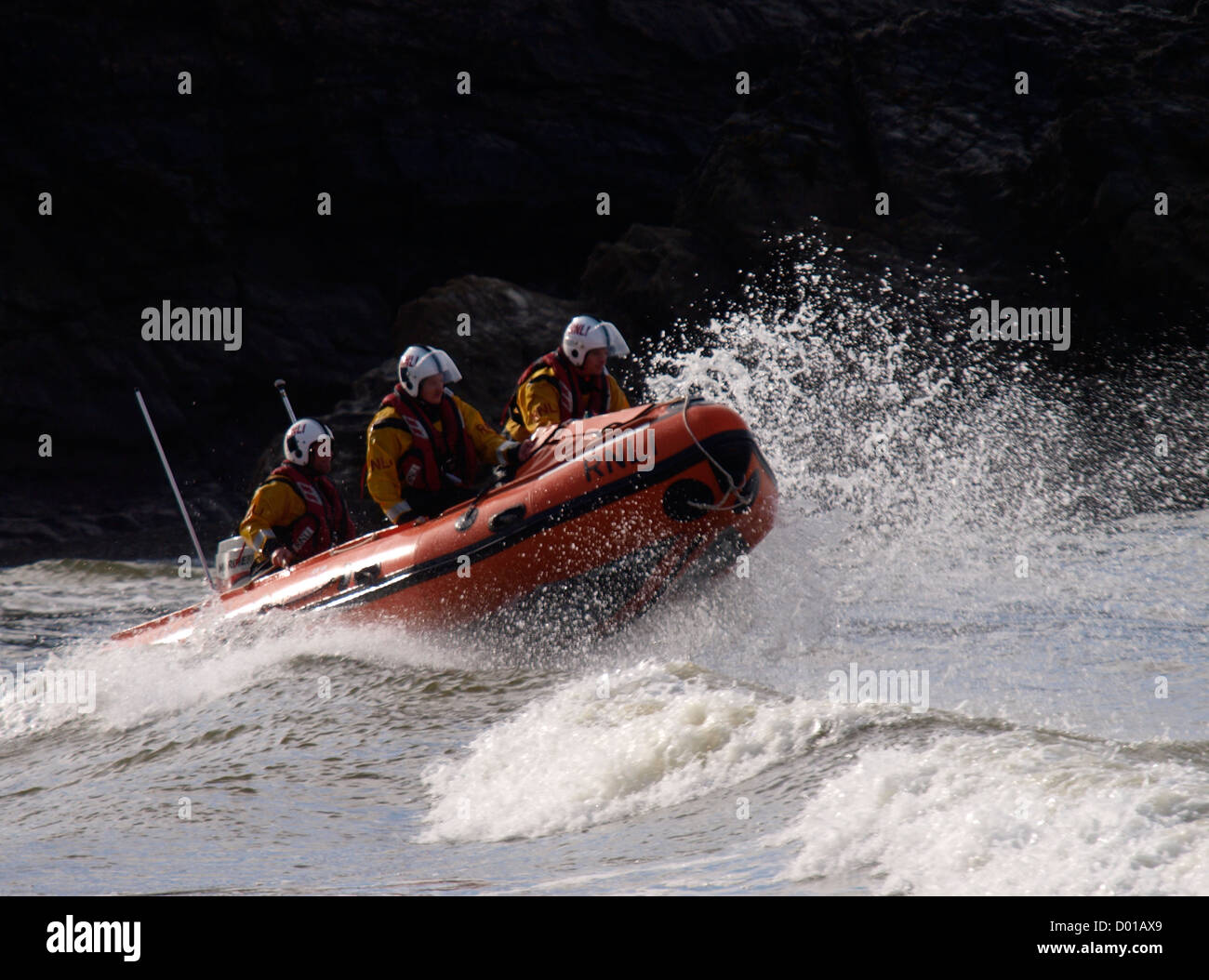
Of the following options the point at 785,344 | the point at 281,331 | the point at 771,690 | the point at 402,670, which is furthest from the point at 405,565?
the point at 281,331

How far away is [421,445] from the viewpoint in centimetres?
635

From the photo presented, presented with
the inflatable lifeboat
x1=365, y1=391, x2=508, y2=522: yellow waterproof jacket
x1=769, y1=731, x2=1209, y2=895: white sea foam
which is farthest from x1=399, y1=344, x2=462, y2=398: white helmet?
x1=769, y1=731, x2=1209, y2=895: white sea foam

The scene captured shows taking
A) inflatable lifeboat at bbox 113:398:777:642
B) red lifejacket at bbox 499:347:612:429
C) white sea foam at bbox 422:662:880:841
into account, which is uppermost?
red lifejacket at bbox 499:347:612:429

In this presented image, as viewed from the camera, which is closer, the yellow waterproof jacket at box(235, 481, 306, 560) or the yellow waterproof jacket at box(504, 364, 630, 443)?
the yellow waterproof jacket at box(504, 364, 630, 443)

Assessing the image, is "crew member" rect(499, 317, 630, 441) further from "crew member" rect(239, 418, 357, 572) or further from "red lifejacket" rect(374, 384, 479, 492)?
"crew member" rect(239, 418, 357, 572)

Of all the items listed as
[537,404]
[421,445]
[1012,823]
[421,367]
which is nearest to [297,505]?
[421,445]

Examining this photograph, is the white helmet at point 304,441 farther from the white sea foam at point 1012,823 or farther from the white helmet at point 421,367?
the white sea foam at point 1012,823

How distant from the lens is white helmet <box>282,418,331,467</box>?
675 centimetres

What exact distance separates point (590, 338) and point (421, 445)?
990 millimetres

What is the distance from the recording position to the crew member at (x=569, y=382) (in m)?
6.49

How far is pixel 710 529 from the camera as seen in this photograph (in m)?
5.55

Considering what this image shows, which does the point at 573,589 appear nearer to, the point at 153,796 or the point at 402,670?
the point at 402,670

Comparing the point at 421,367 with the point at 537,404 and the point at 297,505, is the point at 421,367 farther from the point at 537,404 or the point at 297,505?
the point at 297,505

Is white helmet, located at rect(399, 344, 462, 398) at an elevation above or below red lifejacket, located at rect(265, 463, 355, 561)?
above
